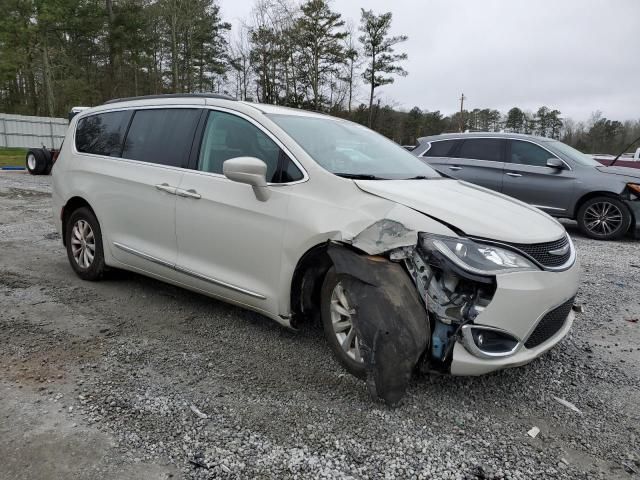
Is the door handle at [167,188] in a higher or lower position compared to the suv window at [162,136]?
lower

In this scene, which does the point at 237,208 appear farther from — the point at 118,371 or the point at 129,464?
the point at 129,464

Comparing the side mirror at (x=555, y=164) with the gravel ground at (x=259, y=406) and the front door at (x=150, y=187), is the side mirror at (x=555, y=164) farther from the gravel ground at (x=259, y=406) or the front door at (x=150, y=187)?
the front door at (x=150, y=187)

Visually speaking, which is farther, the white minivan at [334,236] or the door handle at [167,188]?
the door handle at [167,188]

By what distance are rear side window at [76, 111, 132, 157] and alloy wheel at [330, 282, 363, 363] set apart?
2.75 metres

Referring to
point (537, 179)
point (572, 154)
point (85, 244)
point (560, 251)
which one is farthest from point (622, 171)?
point (85, 244)

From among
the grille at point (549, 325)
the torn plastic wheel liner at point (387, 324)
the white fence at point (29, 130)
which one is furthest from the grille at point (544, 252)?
the white fence at point (29, 130)

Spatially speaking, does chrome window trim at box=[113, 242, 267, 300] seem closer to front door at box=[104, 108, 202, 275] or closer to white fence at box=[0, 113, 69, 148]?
front door at box=[104, 108, 202, 275]

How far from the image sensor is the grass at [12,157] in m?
21.1

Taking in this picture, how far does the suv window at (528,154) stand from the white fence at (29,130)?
93.7 feet

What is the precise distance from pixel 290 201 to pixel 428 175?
1.28m

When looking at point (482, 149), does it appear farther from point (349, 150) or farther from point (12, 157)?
point (12, 157)

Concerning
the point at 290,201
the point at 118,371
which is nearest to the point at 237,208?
the point at 290,201

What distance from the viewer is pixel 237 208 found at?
3.45 metres

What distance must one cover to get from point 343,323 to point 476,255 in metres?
0.91
